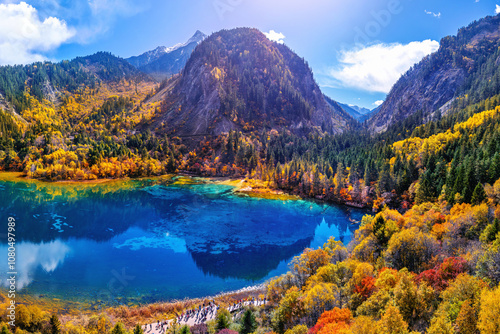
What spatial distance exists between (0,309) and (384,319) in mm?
39646

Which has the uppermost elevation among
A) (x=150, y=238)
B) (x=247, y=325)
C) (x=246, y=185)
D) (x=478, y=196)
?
(x=478, y=196)

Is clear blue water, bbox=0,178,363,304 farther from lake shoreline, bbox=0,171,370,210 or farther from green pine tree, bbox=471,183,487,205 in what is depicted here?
green pine tree, bbox=471,183,487,205

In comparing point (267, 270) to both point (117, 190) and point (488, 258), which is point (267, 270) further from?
point (117, 190)

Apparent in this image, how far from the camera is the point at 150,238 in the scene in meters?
65.6

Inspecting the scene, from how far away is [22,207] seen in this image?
7900 cm

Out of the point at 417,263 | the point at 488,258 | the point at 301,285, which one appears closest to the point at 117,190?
the point at 301,285

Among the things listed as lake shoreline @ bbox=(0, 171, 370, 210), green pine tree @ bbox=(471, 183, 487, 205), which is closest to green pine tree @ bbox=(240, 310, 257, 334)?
green pine tree @ bbox=(471, 183, 487, 205)

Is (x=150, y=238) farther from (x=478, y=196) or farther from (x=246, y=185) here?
(x=246, y=185)

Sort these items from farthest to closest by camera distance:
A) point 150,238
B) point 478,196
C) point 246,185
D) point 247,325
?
point 246,185
point 150,238
point 478,196
point 247,325

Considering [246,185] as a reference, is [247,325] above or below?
below

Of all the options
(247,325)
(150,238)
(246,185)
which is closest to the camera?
(247,325)

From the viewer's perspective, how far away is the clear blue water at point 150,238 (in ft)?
146

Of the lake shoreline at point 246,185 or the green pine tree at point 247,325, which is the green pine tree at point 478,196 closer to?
the green pine tree at point 247,325

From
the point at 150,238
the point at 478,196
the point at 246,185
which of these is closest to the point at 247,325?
the point at 150,238
